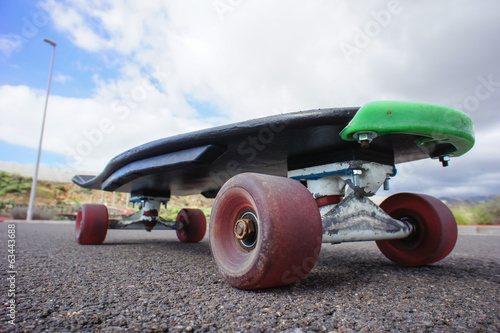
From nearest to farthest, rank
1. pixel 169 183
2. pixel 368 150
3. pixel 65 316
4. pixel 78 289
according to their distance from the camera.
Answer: pixel 65 316, pixel 78 289, pixel 368 150, pixel 169 183

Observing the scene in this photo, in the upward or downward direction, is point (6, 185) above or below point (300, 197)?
above

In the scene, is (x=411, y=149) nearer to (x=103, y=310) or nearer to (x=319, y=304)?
(x=319, y=304)

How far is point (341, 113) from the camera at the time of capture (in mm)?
1508

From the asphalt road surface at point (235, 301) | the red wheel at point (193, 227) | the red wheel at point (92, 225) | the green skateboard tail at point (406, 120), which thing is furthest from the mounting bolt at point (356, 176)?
the red wheel at point (92, 225)

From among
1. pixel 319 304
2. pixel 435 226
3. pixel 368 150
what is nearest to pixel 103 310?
pixel 319 304

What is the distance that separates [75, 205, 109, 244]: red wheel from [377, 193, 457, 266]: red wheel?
287 cm

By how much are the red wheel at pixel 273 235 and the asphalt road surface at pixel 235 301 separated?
3.3 inches

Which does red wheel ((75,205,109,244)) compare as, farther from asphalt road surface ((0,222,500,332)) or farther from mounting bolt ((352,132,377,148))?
mounting bolt ((352,132,377,148))

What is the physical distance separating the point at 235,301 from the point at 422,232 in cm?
147

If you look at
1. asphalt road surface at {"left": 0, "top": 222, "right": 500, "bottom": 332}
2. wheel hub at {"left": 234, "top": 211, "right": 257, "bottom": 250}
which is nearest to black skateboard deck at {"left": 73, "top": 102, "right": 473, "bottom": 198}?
wheel hub at {"left": 234, "top": 211, "right": 257, "bottom": 250}

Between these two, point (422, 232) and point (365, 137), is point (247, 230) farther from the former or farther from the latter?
point (422, 232)

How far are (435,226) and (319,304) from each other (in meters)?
1.23

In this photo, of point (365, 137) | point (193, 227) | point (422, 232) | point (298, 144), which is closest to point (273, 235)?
point (365, 137)

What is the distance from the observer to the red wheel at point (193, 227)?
391 centimetres
